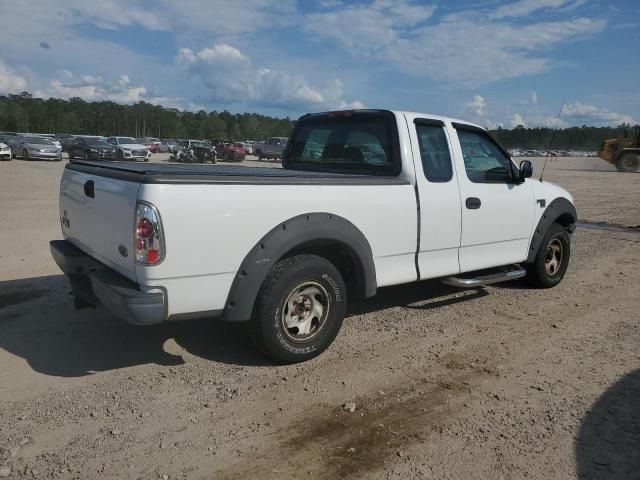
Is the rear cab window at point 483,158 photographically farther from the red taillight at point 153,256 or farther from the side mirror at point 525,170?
the red taillight at point 153,256

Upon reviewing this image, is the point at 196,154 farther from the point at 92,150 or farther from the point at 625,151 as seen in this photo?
the point at 625,151

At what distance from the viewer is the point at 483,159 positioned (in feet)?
17.3

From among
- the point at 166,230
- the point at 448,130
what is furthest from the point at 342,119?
the point at 166,230

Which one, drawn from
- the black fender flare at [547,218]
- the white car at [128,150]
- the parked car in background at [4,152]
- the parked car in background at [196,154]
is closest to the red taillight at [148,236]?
the black fender flare at [547,218]

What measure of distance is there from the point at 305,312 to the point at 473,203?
2.02m

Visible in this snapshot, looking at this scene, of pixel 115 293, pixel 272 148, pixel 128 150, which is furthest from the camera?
pixel 272 148

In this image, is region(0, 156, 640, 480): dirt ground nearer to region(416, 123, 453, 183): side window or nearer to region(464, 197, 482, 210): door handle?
region(464, 197, 482, 210): door handle

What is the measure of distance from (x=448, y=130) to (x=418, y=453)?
307 centimetres

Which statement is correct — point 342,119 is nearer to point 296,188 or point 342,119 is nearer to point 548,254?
point 296,188

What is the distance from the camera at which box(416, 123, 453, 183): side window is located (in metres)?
4.63

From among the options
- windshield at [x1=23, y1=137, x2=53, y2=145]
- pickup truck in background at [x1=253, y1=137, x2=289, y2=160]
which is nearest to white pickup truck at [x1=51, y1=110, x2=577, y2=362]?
windshield at [x1=23, y1=137, x2=53, y2=145]

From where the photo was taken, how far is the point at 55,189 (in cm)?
1577

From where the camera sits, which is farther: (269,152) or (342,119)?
(269,152)

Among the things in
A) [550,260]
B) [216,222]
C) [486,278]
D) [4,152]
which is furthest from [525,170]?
[4,152]
